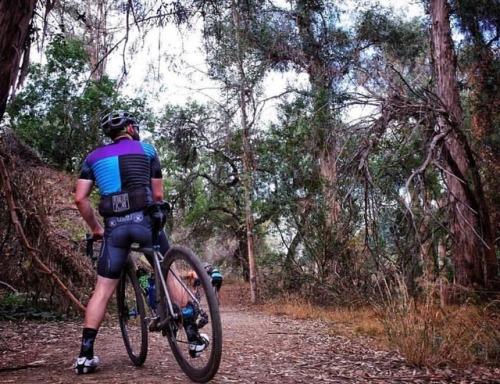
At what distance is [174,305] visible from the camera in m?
3.37

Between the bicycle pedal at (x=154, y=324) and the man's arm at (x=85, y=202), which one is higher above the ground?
the man's arm at (x=85, y=202)

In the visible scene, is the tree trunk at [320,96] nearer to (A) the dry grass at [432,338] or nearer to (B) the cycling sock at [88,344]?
(A) the dry grass at [432,338]

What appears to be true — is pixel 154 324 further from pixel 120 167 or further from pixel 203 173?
pixel 203 173

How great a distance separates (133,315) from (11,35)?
7.13 feet

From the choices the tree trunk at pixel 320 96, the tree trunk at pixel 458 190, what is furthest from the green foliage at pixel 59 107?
the tree trunk at pixel 458 190

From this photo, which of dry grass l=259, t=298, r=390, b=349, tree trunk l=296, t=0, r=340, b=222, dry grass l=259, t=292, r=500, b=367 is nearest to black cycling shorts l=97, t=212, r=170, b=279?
dry grass l=259, t=292, r=500, b=367

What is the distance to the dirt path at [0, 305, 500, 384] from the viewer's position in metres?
3.43

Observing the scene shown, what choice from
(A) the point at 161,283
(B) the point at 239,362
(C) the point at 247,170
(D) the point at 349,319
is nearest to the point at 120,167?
(A) the point at 161,283

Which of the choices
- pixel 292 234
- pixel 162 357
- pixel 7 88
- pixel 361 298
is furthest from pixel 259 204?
pixel 7 88

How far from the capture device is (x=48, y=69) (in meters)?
13.7

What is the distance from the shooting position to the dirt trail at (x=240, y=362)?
3434mm

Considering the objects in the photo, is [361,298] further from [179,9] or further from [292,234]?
[179,9]

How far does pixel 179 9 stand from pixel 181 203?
42.0 ft

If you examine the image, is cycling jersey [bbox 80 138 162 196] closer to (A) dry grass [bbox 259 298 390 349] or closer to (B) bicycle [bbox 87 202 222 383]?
(B) bicycle [bbox 87 202 222 383]
